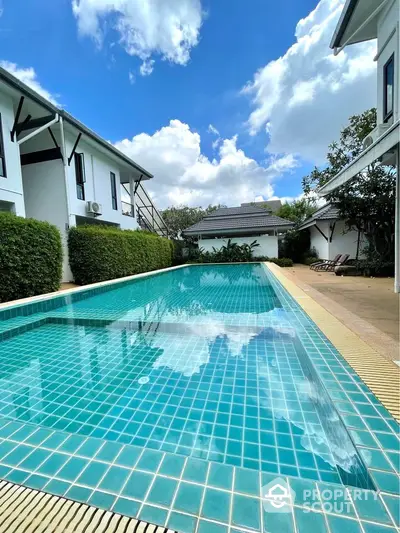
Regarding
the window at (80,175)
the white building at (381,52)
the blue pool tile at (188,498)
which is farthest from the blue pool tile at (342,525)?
the window at (80,175)

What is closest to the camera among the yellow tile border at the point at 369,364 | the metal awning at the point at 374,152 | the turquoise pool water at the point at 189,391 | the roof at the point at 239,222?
the turquoise pool water at the point at 189,391

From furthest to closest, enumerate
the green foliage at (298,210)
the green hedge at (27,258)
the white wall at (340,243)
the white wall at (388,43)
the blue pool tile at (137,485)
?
the green foliage at (298,210), the white wall at (340,243), the white wall at (388,43), the green hedge at (27,258), the blue pool tile at (137,485)

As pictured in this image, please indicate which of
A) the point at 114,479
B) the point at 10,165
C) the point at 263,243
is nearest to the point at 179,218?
the point at 263,243

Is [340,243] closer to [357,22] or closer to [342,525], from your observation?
[357,22]

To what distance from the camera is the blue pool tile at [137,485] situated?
1.35m

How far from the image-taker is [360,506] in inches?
50.3

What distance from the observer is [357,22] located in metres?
8.14

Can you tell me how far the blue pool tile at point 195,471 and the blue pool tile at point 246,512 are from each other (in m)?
0.22

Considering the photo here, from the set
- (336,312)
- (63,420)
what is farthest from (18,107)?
(336,312)

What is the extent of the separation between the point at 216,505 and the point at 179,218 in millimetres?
30349

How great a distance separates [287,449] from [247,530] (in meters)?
0.90

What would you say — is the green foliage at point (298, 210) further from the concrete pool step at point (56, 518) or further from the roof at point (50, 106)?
the concrete pool step at point (56, 518)

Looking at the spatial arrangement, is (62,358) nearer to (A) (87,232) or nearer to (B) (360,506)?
(B) (360,506)

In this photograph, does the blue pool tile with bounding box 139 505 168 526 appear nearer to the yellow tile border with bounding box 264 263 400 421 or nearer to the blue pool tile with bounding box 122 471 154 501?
the blue pool tile with bounding box 122 471 154 501
